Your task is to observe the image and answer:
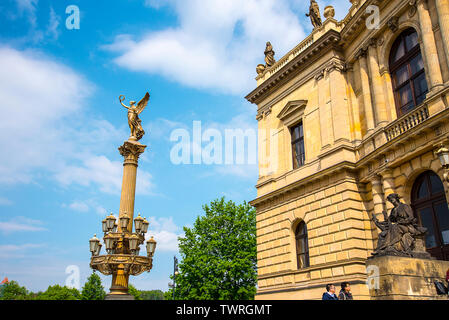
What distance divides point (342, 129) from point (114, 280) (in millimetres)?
13864

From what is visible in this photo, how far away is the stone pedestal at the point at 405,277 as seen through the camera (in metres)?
11.3

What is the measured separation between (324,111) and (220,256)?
2292 centimetres

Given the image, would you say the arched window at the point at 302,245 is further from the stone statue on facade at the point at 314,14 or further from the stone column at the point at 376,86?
the stone statue on facade at the point at 314,14

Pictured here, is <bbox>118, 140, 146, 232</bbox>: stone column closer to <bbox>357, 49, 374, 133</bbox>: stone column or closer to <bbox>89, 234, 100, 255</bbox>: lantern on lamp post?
<bbox>89, 234, 100, 255</bbox>: lantern on lamp post

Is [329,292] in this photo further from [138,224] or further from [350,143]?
[350,143]

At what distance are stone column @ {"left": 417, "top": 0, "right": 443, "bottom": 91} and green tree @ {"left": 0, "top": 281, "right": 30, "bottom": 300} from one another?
10852 cm

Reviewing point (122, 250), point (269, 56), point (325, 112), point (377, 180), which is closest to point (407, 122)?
point (377, 180)

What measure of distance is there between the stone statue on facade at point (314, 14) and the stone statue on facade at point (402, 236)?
15.5 metres

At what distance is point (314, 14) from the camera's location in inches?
987

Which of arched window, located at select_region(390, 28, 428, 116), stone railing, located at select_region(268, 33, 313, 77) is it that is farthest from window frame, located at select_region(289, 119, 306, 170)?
arched window, located at select_region(390, 28, 428, 116)

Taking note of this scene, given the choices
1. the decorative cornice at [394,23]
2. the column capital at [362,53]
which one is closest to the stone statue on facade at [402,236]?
the decorative cornice at [394,23]

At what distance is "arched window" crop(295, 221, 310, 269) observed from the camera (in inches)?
854
